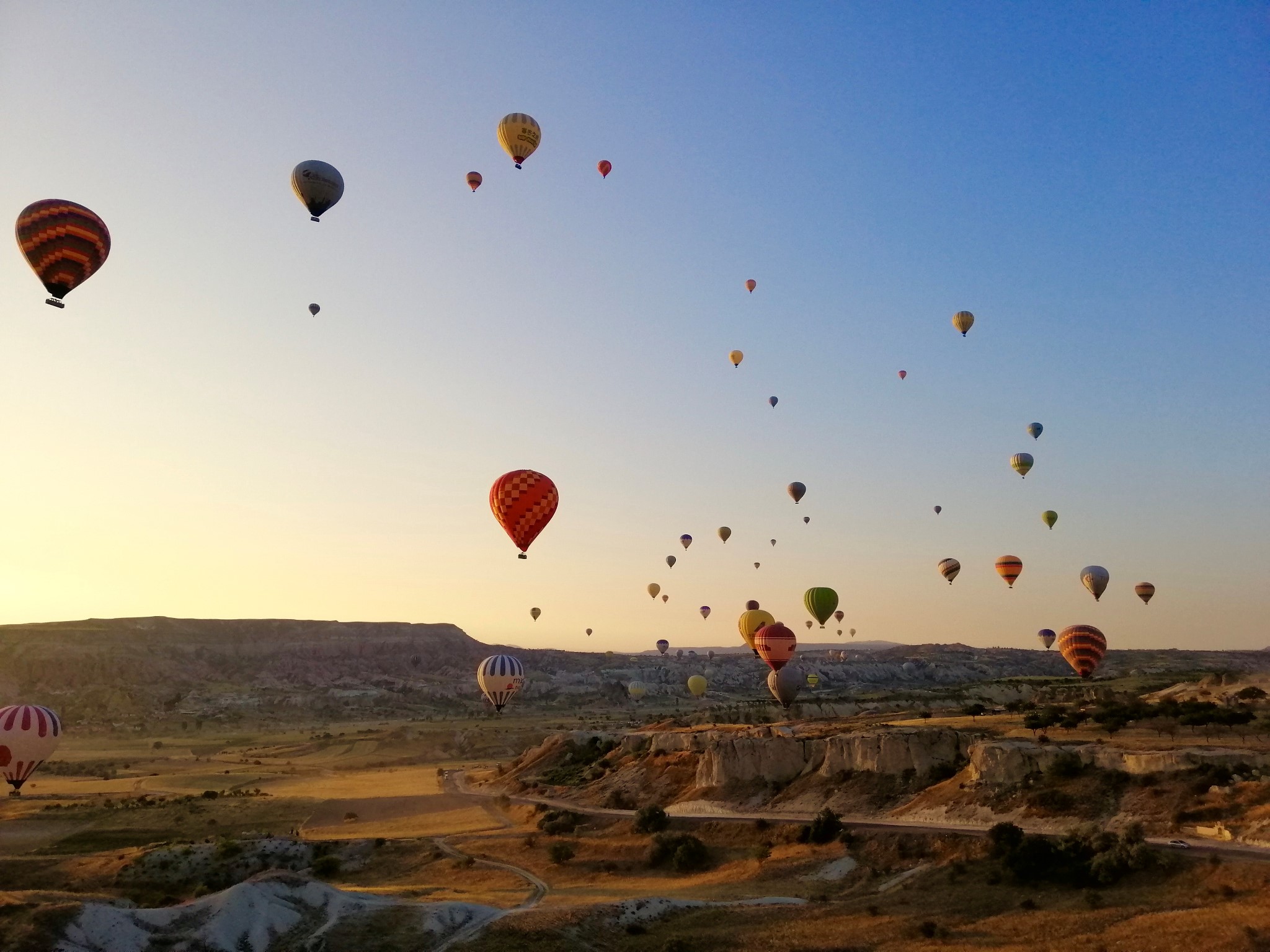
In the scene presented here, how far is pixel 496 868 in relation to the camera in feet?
120

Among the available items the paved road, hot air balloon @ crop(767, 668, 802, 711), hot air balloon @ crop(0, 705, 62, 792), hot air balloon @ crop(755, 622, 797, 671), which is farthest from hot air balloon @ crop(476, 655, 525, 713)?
hot air balloon @ crop(0, 705, 62, 792)

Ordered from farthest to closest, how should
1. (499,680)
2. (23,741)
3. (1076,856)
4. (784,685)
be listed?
(784,685), (499,680), (23,741), (1076,856)

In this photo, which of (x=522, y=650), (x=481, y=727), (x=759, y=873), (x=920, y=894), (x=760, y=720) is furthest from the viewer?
(x=522, y=650)

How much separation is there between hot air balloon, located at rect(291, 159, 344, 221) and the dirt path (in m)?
32.7

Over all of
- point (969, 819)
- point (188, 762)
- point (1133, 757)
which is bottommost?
point (188, 762)

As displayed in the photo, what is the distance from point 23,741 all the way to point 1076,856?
151ft

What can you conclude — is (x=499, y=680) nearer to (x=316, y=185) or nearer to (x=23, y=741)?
(x=23, y=741)

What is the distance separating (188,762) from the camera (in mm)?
78500

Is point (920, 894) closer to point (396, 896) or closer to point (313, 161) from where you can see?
point (396, 896)

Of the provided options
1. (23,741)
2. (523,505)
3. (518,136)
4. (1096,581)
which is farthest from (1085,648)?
(23,741)

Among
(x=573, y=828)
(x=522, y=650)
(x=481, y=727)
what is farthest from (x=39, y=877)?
(x=522, y=650)

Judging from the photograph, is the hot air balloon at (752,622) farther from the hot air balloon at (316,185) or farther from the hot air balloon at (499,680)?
the hot air balloon at (316,185)

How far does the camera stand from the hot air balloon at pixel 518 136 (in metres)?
46.7

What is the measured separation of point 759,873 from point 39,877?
31.2m
